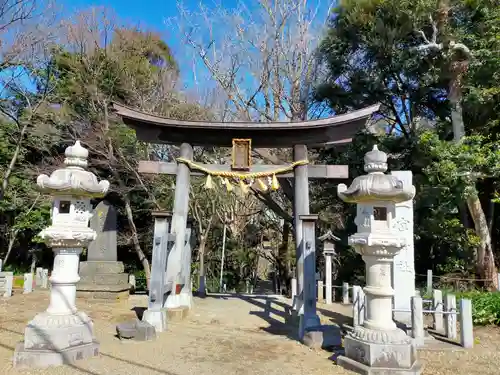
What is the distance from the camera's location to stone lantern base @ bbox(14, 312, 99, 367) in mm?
4781

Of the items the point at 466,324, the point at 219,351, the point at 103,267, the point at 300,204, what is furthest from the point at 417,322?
the point at 103,267

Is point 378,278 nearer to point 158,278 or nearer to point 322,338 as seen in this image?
point 322,338

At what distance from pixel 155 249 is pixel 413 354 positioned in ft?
15.1

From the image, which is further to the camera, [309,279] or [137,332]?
[309,279]

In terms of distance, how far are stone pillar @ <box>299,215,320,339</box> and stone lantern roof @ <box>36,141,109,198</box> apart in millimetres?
3554

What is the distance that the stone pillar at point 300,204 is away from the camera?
7473 millimetres

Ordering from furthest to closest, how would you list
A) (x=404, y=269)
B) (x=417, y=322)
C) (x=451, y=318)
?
(x=404, y=269) < (x=451, y=318) < (x=417, y=322)

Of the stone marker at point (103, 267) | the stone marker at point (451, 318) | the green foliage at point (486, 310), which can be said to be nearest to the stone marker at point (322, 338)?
the stone marker at point (451, 318)

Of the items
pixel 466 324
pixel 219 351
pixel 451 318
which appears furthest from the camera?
pixel 451 318

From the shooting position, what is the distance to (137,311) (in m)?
9.20

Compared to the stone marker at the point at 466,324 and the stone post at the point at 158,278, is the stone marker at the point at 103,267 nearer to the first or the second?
the stone post at the point at 158,278

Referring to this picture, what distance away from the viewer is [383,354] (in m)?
4.62

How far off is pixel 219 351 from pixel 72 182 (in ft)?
10.9

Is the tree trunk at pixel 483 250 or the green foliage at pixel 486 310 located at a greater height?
the tree trunk at pixel 483 250
